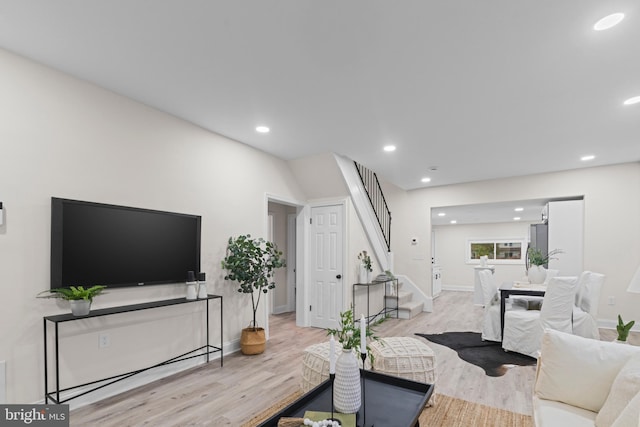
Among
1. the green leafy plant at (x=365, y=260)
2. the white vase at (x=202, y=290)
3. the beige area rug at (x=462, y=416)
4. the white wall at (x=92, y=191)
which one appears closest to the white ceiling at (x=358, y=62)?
the white wall at (x=92, y=191)

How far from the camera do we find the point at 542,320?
3.93 meters

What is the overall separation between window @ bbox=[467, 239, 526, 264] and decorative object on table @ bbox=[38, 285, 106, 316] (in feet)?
36.0

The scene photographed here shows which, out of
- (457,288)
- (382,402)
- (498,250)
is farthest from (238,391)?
(498,250)

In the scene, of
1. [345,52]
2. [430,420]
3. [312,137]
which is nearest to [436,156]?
[312,137]

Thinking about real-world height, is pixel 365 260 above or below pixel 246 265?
below

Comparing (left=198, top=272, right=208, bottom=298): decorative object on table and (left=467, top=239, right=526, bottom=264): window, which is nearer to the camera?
→ (left=198, top=272, right=208, bottom=298): decorative object on table

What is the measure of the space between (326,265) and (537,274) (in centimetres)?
313

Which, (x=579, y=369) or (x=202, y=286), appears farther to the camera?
(x=202, y=286)

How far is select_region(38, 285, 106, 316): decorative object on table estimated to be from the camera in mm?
2494

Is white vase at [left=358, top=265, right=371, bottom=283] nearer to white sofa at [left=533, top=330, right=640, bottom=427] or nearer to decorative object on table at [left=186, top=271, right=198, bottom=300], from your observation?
decorative object on table at [left=186, top=271, right=198, bottom=300]

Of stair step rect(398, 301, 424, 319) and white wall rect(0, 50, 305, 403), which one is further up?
white wall rect(0, 50, 305, 403)

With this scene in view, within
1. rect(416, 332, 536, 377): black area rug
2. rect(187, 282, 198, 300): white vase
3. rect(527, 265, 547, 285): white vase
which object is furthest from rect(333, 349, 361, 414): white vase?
rect(527, 265, 547, 285): white vase

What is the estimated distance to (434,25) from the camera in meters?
2.05

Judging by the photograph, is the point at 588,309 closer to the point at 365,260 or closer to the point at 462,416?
the point at 462,416
